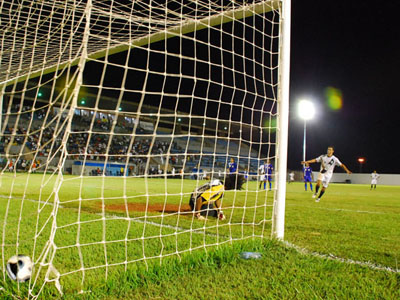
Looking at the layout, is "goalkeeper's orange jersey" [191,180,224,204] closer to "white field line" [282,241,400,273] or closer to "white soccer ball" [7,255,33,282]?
"white field line" [282,241,400,273]

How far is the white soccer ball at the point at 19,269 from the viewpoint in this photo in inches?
86.0

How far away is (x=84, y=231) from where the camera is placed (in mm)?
4074

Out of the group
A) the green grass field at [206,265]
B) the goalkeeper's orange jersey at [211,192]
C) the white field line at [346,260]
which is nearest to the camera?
the green grass field at [206,265]

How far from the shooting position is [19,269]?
2.20m

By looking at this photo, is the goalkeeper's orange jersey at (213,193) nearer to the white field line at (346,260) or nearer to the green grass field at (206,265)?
the green grass field at (206,265)

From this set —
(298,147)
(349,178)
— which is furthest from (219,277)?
(298,147)

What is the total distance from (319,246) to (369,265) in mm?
752

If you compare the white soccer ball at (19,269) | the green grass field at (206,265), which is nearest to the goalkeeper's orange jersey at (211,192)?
the green grass field at (206,265)

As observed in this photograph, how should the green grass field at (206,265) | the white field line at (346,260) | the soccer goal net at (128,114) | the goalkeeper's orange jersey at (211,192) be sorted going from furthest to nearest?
the goalkeeper's orange jersey at (211,192) → the white field line at (346,260) → the soccer goal net at (128,114) → the green grass field at (206,265)

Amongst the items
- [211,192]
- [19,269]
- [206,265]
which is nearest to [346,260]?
[206,265]

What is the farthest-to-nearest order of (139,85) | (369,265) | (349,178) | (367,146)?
(367,146)
(349,178)
(139,85)
(369,265)

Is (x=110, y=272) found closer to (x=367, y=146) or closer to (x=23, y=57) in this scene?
(x=23, y=57)

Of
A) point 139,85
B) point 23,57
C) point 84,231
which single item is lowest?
point 84,231

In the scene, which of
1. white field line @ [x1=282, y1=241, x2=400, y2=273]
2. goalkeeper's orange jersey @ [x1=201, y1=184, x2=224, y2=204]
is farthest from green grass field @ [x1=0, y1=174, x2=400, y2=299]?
goalkeeper's orange jersey @ [x1=201, y1=184, x2=224, y2=204]
